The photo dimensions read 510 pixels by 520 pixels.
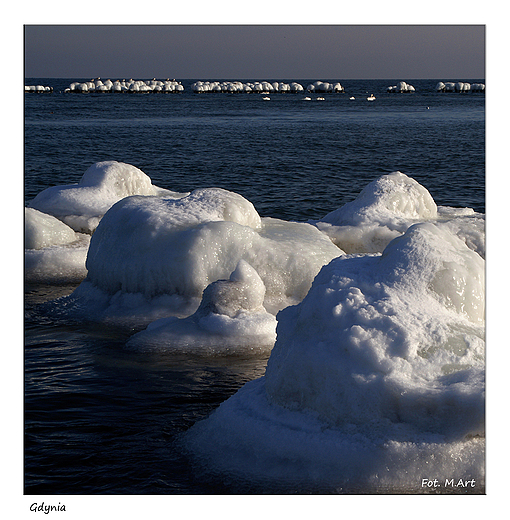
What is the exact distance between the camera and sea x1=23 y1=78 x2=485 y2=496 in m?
5.91

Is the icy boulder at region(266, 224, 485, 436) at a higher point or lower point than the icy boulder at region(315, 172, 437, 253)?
lower

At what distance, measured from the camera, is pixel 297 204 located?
20891mm

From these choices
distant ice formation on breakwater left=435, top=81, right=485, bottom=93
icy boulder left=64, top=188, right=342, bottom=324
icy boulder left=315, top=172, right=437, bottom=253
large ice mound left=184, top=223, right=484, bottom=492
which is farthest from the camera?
distant ice formation on breakwater left=435, top=81, right=485, bottom=93

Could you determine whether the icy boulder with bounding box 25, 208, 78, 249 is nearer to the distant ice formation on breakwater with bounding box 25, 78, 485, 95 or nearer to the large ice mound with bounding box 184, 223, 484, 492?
the large ice mound with bounding box 184, 223, 484, 492

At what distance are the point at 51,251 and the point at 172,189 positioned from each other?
11878mm

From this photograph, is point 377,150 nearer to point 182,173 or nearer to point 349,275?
point 182,173

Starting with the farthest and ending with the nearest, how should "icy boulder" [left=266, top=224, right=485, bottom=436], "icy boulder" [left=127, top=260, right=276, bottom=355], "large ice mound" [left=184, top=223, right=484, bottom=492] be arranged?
"icy boulder" [left=127, top=260, right=276, bottom=355], "icy boulder" [left=266, top=224, right=485, bottom=436], "large ice mound" [left=184, top=223, right=484, bottom=492]

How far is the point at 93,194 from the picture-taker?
15.4m

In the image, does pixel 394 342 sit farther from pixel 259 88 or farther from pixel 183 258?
pixel 259 88

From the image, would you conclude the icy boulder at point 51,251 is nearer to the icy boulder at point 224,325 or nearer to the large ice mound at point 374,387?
the icy boulder at point 224,325

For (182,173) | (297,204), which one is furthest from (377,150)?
(297,204)

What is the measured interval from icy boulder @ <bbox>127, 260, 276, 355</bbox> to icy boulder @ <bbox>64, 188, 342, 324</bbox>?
2.30 ft

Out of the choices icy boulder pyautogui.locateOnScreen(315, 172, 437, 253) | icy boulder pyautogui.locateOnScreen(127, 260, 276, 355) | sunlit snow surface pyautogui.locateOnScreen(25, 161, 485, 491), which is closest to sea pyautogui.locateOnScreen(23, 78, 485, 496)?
icy boulder pyautogui.locateOnScreen(127, 260, 276, 355)

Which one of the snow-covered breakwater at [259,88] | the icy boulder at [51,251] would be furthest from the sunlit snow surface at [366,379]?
the snow-covered breakwater at [259,88]
